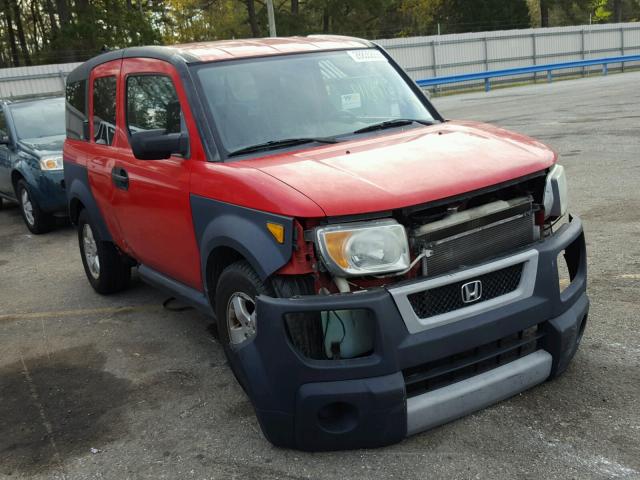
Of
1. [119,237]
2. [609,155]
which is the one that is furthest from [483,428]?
[609,155]

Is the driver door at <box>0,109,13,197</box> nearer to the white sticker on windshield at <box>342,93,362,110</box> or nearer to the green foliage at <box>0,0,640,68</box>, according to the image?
the white sticker on windshield at <box>342,93,362,110</box>

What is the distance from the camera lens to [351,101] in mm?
4523

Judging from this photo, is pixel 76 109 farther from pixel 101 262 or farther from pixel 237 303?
pixel 237 303

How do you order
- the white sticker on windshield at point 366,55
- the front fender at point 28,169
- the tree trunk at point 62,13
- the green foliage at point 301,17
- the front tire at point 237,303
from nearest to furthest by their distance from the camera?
the front tire at point 237,303
the white sticker on windshield at point 366,55
the front fender at point 28,169
the tree trunk at point 62,13
the green foliage at point 301,17

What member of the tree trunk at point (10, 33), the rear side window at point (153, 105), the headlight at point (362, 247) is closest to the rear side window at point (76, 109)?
the rear side window at point (153, 105)

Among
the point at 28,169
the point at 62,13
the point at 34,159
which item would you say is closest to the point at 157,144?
the point at 34,159

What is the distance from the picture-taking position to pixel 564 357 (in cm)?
370

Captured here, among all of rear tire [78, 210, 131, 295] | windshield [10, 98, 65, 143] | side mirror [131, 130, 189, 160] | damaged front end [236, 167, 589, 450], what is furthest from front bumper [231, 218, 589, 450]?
windshield [10, 98, 65, 143]

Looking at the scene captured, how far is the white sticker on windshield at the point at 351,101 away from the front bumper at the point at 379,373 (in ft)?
4.98

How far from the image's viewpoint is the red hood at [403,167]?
10.5 ft

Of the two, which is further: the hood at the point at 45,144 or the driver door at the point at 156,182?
the hood at the point at 45,144

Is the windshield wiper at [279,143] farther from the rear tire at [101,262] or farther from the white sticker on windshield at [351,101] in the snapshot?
the rear tire at [101,262]

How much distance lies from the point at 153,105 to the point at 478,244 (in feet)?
7.71

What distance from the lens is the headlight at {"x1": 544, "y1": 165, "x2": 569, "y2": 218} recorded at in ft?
12.3
